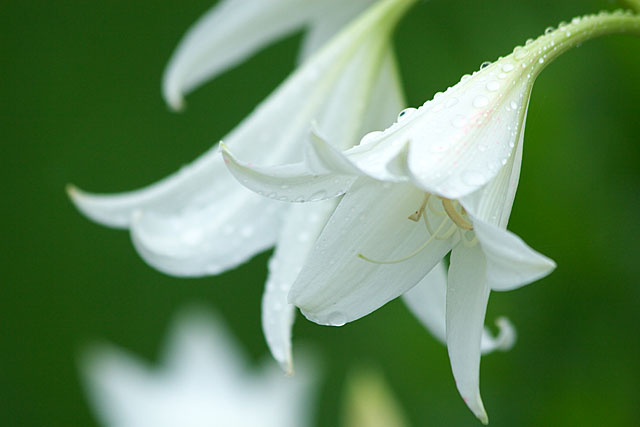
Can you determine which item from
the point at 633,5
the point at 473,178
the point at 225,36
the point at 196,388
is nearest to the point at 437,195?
the point at 473,178

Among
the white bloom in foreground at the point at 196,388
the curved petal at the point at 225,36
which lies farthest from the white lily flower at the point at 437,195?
the white bloom in foreground at the point at 196,388

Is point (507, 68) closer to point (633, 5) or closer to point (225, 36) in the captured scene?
point (633, 5)

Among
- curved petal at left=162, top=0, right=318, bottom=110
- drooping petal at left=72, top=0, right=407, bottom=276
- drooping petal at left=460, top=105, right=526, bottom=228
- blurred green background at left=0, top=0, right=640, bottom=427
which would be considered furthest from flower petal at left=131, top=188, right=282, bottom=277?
blurred green background at left=0, top=0, right=640, bottom=427

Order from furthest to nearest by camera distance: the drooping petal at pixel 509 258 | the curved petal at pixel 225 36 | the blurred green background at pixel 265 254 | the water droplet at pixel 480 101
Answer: the blurred green background at pixel 265 254, the curved petal at pixel 225 36, the water droplet at pixel 480 101, the drooping petal at pixel 509 258

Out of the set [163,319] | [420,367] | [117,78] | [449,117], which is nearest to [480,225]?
[449,117]

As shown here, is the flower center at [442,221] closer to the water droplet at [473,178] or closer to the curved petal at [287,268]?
the water droplet at [473,178]

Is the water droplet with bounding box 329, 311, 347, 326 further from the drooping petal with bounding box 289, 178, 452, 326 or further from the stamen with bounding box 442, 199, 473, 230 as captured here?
the stamen with bounding box 442, 199, 473, 230

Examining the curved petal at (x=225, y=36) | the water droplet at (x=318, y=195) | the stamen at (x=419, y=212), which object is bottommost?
the stamen at (x=419, y=212)
